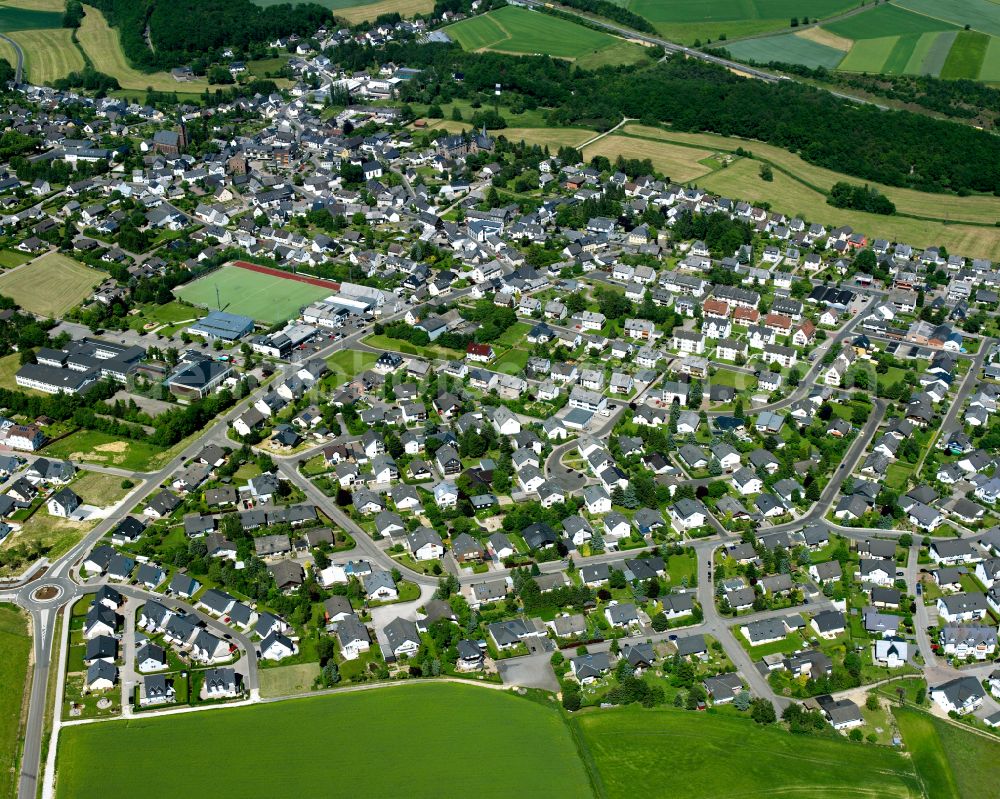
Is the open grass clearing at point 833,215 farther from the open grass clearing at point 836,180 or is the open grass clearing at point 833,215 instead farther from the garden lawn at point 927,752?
the garden lawn at point 927,752

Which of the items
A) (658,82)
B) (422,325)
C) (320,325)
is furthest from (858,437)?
(658,82)

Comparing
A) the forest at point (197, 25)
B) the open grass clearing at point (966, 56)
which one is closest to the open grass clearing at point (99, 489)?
the forest at point (197, 25)

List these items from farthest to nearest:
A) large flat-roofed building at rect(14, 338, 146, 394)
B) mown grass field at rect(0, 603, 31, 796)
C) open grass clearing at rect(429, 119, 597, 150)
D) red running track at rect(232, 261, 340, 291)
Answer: open grass clearing at rect(429, 119, 597, 150) → red running track at rect(232, 261, 340, 291) → large flat-roofed building at rect(14, 338, 146, 394) → mown grass field at rect(0, 603, 31, 796)

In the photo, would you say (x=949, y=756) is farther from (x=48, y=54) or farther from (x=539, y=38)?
(x=48, y=54)

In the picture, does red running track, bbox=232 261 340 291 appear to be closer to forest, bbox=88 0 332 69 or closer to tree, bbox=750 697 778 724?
tree, bbox=750 697 778 724

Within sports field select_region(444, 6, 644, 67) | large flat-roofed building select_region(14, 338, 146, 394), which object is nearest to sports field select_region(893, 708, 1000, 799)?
large flat-roofed building select_region(14, 338, 146, 394)

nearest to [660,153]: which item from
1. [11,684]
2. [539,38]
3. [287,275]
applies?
[539,38]

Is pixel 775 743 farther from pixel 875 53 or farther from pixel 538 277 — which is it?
pixel 875 53
